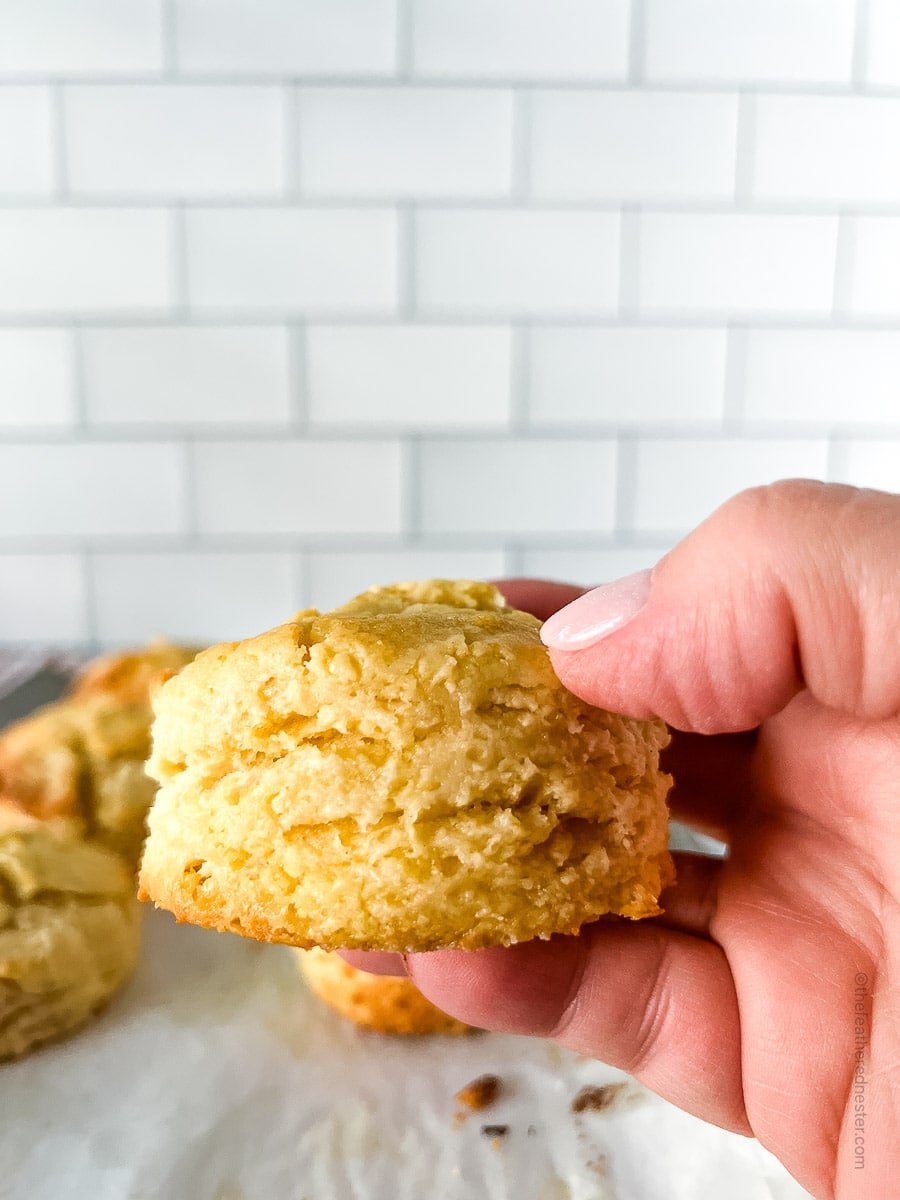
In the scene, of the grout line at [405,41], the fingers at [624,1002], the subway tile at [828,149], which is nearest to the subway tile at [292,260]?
the grout line at [405,41]

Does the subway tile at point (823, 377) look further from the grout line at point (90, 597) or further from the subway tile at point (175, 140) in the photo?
the grout line at point (90, 597)

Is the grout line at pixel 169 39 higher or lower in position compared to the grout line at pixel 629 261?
higher

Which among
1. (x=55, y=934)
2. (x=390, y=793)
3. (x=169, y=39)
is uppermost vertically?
(x=169, y=39)

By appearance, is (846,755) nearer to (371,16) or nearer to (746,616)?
(746,616)

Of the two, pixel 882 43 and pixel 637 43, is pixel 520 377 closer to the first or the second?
pixel 637 43

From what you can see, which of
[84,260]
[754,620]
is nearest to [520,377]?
[84,260]

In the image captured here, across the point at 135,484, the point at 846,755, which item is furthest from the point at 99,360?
the point at 846,755
